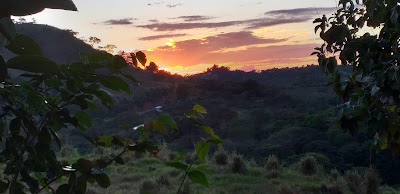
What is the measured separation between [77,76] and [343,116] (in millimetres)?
1493

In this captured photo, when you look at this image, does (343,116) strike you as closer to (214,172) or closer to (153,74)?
(214,172)

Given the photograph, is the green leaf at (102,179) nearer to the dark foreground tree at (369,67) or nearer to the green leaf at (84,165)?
the green leaf at (84,165)

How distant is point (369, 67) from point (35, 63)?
2.05 m

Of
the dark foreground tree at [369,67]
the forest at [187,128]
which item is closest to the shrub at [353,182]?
the forest at [187,128]

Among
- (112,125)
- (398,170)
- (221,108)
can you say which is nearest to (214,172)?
(398,170)

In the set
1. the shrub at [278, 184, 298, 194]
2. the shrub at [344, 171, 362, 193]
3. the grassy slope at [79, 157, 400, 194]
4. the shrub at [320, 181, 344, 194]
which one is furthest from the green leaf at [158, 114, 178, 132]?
the shrub at [344, 171, 362, 193]

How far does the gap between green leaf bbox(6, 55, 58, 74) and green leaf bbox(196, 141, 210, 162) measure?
17.4 inches

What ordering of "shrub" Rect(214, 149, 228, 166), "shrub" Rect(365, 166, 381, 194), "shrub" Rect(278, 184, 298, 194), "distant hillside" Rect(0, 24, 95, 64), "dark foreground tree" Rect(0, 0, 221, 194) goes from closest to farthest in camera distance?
"dark foreground tree" Rect(0, 0, 221, 194) < "shrub" Rect(278, 184, 298, 194) < "shrub" Rect(365, 166, 381, 194) < "shrub" Rect(214, 149, 228, 166) < "distant hillside" Rect(0, 24, 95, 64)

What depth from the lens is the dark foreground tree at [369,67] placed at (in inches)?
88.7

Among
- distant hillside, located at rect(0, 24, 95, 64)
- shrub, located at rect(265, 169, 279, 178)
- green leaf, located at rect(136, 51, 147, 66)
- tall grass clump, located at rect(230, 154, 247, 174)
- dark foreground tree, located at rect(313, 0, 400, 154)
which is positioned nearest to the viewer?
green leaf, located at rect(136, 51, 147, 66)

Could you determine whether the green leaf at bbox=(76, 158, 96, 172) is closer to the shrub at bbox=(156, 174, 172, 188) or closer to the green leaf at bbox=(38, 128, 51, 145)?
the green leaf at bbox=(38, 128, 51, 145)

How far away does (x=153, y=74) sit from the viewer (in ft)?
142

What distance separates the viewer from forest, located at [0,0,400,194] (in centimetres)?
112

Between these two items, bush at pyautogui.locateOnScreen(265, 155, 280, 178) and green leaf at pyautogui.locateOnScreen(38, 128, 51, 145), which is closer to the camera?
green leaf at pyautogui.locateOnScreen(38, 128, 51, 145)
